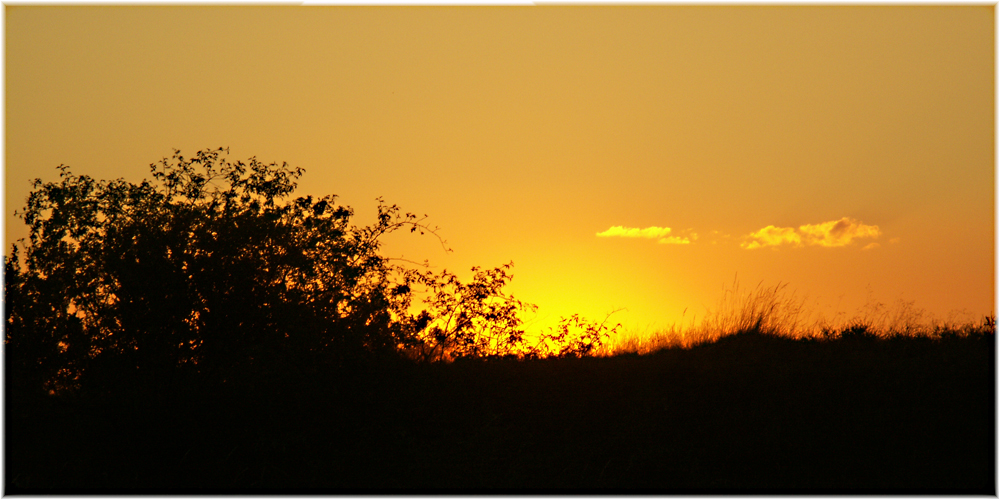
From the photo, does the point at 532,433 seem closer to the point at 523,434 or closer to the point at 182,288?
the point at 523,434

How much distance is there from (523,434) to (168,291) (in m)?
4.12

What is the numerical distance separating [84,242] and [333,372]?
120 inches

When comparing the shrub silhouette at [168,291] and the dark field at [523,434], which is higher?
the shrub silhouette at [168,291]

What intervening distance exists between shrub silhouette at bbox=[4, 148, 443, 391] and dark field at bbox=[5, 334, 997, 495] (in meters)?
0.32

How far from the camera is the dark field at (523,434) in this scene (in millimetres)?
6449

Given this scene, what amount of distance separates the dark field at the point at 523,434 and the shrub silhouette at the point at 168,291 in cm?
32

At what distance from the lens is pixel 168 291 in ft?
23.2

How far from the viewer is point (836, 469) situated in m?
6.45

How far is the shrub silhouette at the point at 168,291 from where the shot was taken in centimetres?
691

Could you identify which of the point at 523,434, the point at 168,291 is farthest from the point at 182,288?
the point at 523,434

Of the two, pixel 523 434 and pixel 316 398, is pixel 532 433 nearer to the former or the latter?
pixel 523 434

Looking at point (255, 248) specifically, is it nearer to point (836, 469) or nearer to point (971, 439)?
point (836, 469)

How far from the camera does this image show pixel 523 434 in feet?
25.1

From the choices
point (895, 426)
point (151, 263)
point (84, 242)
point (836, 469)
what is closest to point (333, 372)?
point (151, 263)
